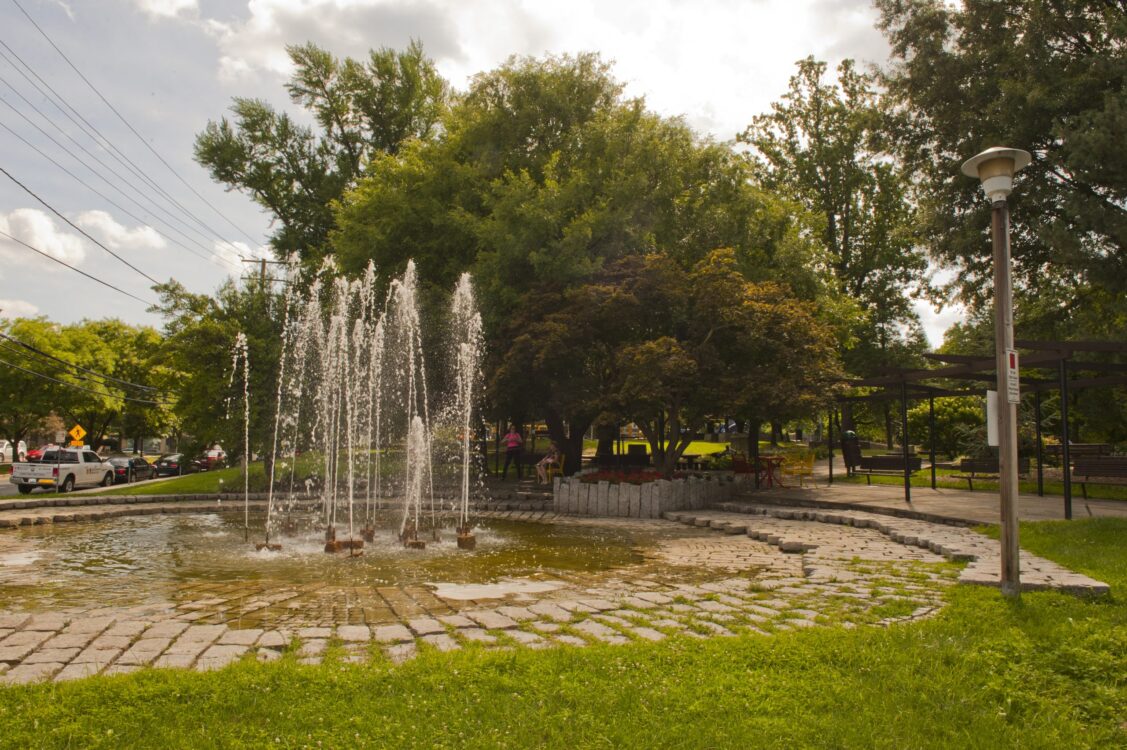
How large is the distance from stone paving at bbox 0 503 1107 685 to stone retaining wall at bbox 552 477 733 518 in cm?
511

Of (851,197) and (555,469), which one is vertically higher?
(851,197)

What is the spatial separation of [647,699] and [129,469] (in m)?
33.7

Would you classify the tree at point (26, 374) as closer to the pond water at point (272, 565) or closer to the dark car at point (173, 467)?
the dark car at point (173, 467)

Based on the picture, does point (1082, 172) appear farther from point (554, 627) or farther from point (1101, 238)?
point (554, 627)

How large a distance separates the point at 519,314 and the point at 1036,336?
14.3 metres

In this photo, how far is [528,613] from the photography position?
230 inches

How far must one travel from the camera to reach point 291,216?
33.7 metres

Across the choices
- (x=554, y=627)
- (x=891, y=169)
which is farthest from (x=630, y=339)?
(x=891, y=169)

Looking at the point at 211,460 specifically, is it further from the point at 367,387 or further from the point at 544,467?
the point at 544,467

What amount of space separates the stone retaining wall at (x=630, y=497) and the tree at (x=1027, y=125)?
9160 millimetres

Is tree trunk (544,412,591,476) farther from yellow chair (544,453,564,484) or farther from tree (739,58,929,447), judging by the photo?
tree (739,58,929,447)

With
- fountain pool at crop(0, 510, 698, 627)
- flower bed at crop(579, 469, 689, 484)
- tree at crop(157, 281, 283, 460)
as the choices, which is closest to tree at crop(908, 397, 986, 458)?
flower bed at crop(579, 469, 689, 484)

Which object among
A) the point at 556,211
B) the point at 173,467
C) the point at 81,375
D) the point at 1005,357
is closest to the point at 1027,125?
the point at 556,211

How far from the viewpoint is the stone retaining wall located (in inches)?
565
